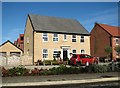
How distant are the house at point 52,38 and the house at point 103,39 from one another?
30.0 ft

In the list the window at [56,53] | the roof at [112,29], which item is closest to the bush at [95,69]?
the window at [56,53]

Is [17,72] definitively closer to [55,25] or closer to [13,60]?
[13,60]

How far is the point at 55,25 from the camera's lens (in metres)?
41.8

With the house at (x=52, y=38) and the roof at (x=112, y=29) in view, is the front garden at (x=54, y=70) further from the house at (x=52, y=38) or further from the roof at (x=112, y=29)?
the roof at (x=112, y=29)

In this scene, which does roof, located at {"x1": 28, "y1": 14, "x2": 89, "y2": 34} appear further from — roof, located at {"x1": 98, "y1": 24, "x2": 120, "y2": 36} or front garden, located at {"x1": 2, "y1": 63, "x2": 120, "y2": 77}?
front garden, located at {"x1": 2, "y1": 63, "x2": 120, "y2": 77}

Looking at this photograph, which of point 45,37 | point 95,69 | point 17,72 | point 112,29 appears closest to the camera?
point 17,72

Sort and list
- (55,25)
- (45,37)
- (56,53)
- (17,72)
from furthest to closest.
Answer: (55,25)
(56,53)
(45,37)
(17,72)

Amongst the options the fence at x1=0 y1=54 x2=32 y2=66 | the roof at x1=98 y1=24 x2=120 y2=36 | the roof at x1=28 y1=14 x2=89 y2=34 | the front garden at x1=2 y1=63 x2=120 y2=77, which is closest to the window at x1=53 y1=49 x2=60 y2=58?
the roof at x1=28 y1=14 x2=89 y2=34

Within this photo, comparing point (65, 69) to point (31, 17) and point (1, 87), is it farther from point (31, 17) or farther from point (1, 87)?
point (31, 17)

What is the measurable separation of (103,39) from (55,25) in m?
15.8

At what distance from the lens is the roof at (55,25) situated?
39.6 m

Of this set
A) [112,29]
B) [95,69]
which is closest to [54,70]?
[95,69]

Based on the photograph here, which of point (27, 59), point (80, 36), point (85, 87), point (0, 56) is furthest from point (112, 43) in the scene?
point (85, 87)

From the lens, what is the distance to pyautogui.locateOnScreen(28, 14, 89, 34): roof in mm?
39594
